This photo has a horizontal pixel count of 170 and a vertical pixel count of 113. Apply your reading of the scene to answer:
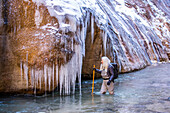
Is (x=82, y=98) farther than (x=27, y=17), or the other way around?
(x=27, y=17)

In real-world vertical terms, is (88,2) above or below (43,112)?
above

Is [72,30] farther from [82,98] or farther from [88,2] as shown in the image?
[88,2]

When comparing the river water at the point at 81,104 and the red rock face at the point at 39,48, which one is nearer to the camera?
the river water at the point at 81,104

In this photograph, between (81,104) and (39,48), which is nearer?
(81,104)

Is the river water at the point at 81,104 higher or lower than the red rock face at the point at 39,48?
lower

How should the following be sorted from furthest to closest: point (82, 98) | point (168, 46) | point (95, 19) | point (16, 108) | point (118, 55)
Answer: point (168, 46)
point (118, 55)
point (95, 19)
point (82, 98)
point (16, 108)

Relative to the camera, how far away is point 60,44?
764 centimetres

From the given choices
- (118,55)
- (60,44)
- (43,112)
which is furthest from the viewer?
(118,55)

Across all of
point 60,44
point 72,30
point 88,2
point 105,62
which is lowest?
point 105,62

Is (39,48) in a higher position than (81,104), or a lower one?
higher

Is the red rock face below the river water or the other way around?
the other way around

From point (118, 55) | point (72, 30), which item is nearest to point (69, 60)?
point (72, 30)

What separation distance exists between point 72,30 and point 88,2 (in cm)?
464

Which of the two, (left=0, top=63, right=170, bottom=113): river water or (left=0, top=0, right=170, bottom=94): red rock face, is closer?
(left=0, top=63, right=170, bottom=113): river water
